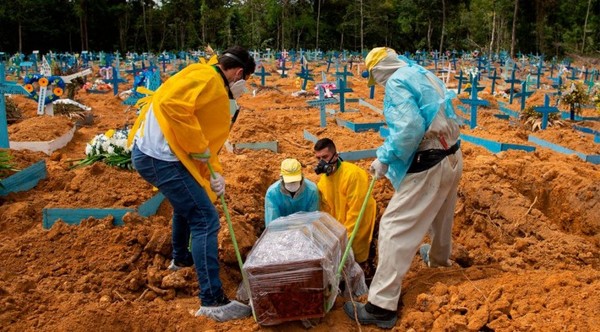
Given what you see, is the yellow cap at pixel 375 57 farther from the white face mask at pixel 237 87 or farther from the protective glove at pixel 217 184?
the protective glove at pixel 217 184

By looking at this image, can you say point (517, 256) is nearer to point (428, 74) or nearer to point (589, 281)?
point (589, 281)

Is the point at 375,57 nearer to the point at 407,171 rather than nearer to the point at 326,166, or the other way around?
the point at 407,171

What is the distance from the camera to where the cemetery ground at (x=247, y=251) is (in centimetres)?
312

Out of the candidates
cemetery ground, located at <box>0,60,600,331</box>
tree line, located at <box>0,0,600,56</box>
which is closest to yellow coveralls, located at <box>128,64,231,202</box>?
cemetery ground, located at <box>0,60,600,331</box>

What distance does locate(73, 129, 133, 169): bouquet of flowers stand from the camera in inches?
213

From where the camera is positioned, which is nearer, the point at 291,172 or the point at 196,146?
the point at 196,146

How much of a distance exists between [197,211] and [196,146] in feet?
1.33

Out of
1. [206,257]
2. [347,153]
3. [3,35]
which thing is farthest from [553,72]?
[3,35]

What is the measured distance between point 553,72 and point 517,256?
25.6 m

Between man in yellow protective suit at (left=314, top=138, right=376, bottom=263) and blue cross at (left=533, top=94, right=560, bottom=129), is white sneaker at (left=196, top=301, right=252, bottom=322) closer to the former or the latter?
man in yellow protective suit at (left=314, top=138, right=376, bottom=263)

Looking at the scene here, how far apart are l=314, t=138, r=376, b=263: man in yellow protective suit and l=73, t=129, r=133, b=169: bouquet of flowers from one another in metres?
1.99

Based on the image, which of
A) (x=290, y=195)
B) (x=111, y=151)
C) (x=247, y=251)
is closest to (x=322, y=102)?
(x=111, y=151)

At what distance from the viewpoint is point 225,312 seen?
3.27m

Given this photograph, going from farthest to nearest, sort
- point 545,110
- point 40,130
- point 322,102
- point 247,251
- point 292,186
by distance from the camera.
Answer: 1. point 545,110
2. point 322,102
3. point 40,130
4. point 292,186
5. point 247,251
